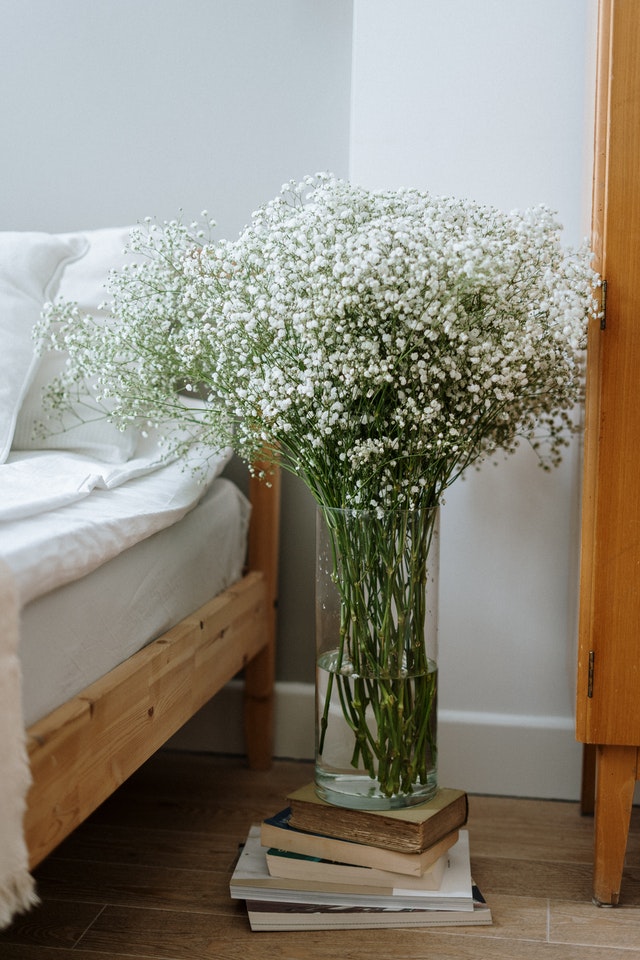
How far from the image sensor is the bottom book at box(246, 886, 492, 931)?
130 centimetres

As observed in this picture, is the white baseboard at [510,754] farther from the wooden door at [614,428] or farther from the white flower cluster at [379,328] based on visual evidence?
the white flower cluster at [379,328]

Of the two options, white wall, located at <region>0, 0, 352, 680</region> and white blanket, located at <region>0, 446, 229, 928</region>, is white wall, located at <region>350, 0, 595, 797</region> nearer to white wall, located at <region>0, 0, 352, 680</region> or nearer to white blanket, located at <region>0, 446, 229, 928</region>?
white wall, located at <region>0, 0, 352, 680</region>

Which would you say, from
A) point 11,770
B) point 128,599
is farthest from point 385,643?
point 11,770

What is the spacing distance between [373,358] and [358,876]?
0.74 m

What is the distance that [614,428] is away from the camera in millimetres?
1281

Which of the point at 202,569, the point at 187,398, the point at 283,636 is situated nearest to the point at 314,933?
the point at 202,569

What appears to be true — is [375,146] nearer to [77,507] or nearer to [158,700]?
[77,507]

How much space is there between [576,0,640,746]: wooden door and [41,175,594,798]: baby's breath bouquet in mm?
59

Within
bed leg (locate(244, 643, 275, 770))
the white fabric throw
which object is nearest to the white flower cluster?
the white fabric throw

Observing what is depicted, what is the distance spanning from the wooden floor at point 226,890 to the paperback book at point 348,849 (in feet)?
0.31

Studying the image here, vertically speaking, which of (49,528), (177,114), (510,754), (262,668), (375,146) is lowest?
(510,754)

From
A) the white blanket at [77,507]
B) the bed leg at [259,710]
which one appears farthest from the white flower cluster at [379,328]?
the bed leg at [259,710]

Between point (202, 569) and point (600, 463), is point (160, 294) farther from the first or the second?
point (600, 463)

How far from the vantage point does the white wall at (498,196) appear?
5.52 ft
